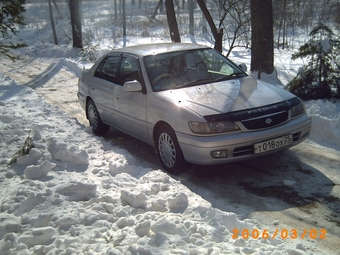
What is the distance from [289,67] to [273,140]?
8675mm

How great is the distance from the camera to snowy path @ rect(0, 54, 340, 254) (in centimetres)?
357

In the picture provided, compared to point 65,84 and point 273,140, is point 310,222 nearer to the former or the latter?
point 273,140

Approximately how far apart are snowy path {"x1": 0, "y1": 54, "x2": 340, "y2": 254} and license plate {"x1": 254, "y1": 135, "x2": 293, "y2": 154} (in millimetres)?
384

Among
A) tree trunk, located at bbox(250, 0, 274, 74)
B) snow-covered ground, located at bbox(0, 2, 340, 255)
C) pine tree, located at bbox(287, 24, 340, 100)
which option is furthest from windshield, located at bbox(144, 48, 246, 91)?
tree trunk, located at bbox(250, 0, 274, 74)

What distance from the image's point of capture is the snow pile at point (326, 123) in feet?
18.6

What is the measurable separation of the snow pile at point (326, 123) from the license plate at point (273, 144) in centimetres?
131

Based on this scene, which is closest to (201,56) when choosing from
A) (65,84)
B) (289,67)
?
(65,84)

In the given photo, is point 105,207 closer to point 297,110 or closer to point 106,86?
point 297,110

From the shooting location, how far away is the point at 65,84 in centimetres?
1118

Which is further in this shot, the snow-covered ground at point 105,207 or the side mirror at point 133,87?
the side mirror at point 133,87

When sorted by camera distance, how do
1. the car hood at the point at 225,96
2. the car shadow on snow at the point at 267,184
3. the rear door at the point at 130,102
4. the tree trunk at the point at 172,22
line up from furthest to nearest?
the tree trunk at the point at 172,22, the rear door at the point at 130,102, the car hood at the point at 225,96, the car shadow on snow at the point at 267,184

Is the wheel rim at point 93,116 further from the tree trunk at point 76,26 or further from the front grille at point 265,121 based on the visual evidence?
the tree trunk at point 76,26

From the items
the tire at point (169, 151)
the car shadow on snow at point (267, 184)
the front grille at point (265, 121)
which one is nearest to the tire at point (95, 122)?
the tire at point (169, 151)
